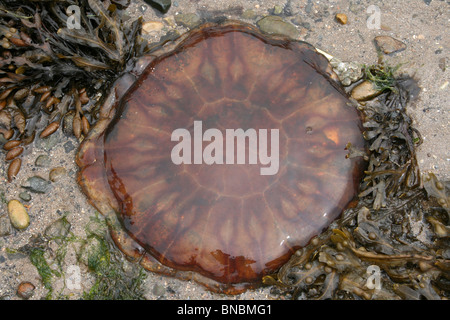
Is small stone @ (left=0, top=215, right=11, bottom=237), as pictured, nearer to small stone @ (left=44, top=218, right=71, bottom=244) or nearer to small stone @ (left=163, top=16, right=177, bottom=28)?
small stone @ (left=44, top=218, right=71, bottom=244)

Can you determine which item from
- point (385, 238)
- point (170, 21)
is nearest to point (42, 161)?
point (170, 21)

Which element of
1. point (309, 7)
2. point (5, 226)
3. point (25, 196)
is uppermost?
point (309, 7)

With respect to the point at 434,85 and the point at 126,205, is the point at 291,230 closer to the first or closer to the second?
the point at 126,205

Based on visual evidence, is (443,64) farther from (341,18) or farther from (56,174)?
(56,174)
